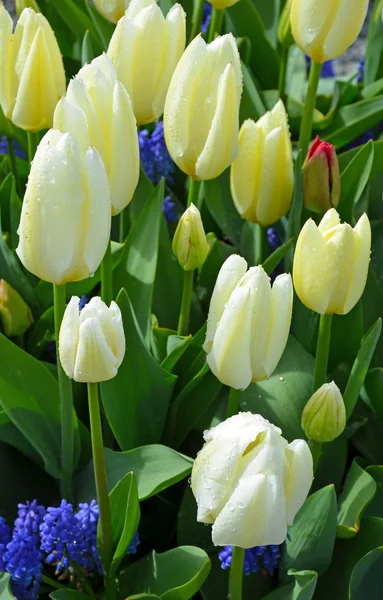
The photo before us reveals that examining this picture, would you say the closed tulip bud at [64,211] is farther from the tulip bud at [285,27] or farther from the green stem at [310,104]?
the tulip bud at [285,27]

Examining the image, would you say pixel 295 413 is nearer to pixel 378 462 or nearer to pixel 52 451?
pixel 378 462

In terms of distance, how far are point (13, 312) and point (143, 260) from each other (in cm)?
18

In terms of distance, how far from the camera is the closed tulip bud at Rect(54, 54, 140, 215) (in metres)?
0.73

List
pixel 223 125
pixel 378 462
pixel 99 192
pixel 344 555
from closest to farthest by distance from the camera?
1. pixel 99 192
2. pixel 223 125
3. pixel 344 555
4. pixel 378 462

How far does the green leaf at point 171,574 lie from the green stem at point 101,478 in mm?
36

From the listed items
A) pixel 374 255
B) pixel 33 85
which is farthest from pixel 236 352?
pixel 374 255

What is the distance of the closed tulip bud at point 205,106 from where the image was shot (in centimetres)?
84

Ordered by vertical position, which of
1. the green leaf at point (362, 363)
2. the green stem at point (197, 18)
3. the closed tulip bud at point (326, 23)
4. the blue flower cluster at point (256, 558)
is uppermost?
the closed tulip bud at point (326, 23)

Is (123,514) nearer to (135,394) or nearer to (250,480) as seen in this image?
(135,394)

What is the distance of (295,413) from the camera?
1004mm

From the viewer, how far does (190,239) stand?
918mm

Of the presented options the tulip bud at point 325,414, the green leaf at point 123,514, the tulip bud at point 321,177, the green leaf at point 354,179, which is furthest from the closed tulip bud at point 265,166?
the green leaf at point 123,514

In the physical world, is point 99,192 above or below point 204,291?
above

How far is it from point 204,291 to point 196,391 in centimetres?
20
